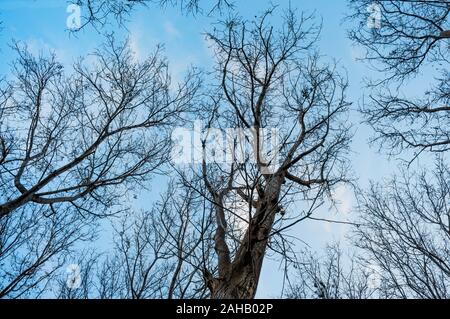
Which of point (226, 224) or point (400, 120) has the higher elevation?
point (400, 120)

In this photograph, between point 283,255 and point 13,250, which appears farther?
point 13,250

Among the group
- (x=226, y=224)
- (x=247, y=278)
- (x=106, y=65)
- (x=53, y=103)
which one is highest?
(x=106, y=65)

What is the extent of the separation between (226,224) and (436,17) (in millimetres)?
4112

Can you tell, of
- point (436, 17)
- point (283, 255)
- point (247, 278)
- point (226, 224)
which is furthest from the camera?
point (436, 17)

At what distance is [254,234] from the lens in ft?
10.8

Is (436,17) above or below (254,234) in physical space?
above

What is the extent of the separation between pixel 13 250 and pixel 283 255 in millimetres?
6272

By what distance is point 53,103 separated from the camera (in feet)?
18.7
